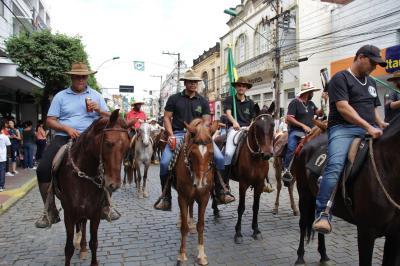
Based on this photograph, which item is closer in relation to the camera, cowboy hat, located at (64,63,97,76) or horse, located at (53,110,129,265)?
horse, located at (53,110,129,265)

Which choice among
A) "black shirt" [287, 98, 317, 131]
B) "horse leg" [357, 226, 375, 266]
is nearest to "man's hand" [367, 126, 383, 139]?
"horse leg" [357, 226, 375, 266]

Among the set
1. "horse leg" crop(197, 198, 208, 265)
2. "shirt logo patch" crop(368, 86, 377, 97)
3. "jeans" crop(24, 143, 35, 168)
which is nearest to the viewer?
"shirt logo patch" crop(368, 86, 377, 97)

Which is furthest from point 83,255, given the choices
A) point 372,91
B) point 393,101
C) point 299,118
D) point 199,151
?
point 393,101

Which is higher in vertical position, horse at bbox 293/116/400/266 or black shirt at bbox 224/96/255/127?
black shirt at bbox 224/96/255/127

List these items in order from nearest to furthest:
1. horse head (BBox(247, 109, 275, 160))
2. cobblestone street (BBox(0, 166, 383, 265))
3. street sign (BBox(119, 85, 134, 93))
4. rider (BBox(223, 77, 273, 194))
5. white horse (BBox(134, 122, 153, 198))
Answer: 1. cobblestone street (BBox(0, 166, 383, 265))
2. horse head (BBox(247, 109, 275, 160))
3. rider (BBox(223, 77, 273, 194))
4. white horse (BBox(134, 122, 153, 198))
5. street sign (BBox(119, 85, 134, 93))

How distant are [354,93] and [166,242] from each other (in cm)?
375

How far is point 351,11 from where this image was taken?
756 inches

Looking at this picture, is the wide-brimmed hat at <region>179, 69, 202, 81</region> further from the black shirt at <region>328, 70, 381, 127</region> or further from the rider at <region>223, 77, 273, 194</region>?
the black shirt at <region>328, 70, 381, 127</region>

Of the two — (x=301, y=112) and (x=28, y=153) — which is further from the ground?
(x=301, y=112)

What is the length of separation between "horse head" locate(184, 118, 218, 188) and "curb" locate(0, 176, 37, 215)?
5638 millimetres

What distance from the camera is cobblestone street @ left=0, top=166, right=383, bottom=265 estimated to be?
202 inches

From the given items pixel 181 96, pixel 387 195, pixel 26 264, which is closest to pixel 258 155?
pixel 181 96

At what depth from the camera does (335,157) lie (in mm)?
3852

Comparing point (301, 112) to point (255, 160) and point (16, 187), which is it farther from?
point (16, 187)
